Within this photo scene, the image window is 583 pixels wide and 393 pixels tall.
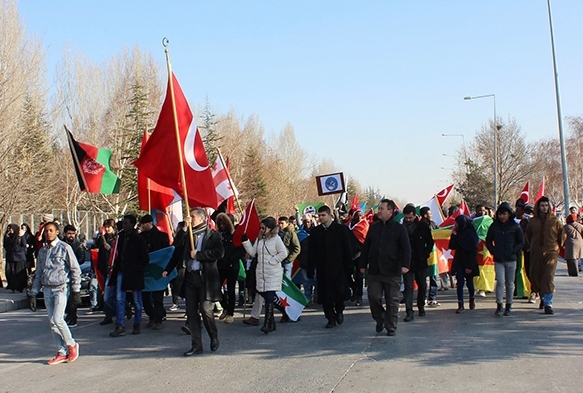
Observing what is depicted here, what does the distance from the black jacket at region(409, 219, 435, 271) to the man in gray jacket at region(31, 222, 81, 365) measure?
5290 millimetres

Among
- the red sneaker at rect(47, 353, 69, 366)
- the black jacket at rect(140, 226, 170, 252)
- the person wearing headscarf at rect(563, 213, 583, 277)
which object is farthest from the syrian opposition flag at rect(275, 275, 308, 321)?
the person wearing headscarf at rect(563, 213, 583, 277)

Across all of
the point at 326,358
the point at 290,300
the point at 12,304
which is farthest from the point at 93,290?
the point at 326,358

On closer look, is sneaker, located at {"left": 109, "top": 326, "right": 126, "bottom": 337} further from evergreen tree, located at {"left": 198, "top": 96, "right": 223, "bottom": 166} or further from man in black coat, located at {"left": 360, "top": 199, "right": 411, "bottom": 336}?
evergreen tree, located at {"left": 198, "top": 96, "right": 223, "bottom": 166}

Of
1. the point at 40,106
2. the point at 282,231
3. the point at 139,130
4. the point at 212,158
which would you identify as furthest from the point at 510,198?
the point at 282,231

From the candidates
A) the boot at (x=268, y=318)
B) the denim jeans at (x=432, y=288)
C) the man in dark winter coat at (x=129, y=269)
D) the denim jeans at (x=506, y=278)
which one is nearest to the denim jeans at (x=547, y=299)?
the denim jeans at (x=506, y=278)

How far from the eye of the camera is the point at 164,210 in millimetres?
12797

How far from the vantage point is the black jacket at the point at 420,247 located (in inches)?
433

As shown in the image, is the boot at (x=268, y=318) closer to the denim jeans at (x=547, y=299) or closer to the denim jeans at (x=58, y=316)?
the denim jeans at (x=58, y=316)

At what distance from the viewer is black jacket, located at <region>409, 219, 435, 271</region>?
11.0m

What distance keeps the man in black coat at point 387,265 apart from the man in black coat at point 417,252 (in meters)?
1.13

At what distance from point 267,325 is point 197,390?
11.0 ft

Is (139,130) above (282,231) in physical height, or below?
above

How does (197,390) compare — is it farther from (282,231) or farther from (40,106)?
(40,106)

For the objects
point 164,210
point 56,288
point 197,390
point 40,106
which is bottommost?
point 197,390
